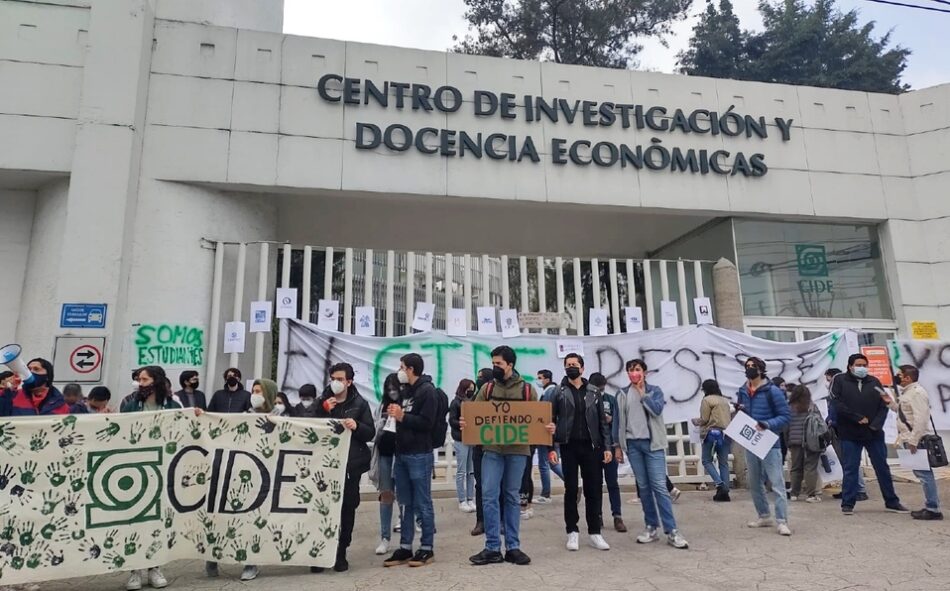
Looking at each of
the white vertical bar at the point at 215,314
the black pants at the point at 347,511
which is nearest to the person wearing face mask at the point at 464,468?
the black pants at the point at 347,511

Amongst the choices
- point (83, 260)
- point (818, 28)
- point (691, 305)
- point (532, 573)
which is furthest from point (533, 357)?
point (818, 28)

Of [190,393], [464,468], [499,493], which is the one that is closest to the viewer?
[499,493]

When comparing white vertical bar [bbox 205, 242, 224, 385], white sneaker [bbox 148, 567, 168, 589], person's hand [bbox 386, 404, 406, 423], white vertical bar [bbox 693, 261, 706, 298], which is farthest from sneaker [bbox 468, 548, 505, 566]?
white vertical bar [bbox 693, 261, 706, 298]

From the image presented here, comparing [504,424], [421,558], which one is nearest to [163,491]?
[421,558]

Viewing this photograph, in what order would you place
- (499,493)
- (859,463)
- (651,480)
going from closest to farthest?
(499,493) < (651,480) < (859,463)

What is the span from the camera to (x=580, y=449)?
5.95 m

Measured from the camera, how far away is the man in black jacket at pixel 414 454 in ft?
17.5

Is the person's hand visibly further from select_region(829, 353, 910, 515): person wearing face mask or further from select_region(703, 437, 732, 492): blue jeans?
select_region(829, 353, 910, 515): person wearing face mask

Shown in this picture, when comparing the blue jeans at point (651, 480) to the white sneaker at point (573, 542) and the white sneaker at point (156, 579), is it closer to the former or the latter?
the white sneaker at point (573, 542)

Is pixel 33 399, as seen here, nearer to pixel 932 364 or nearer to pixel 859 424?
pixel 859 424

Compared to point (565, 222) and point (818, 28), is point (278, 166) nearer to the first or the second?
point (565, 222)

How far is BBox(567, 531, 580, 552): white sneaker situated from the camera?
582 centimetres

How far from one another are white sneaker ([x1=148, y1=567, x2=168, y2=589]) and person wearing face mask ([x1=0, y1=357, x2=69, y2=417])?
71.1 inches

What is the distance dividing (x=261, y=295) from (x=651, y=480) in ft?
20.6
